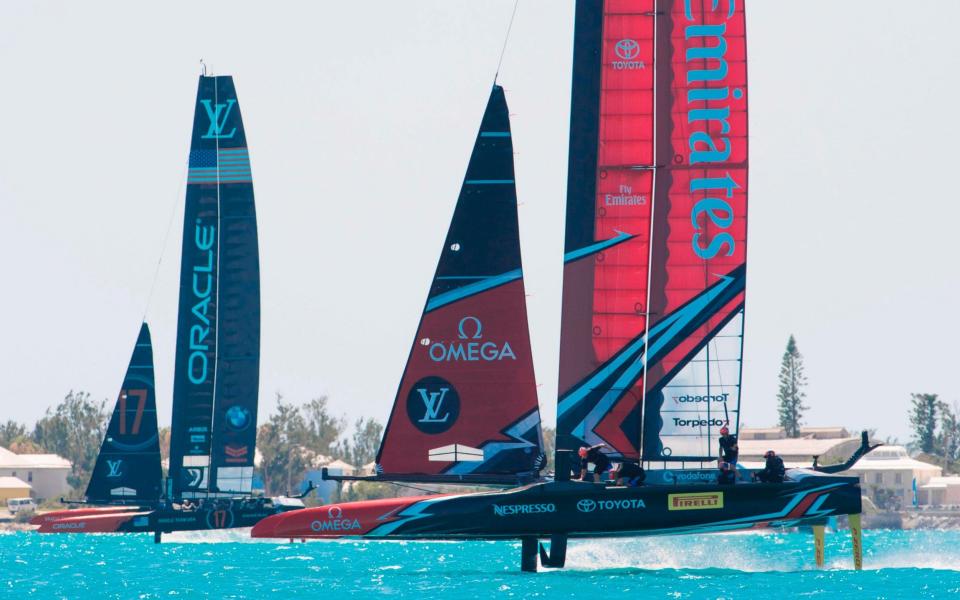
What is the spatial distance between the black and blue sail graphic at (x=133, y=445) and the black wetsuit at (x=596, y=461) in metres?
24.9

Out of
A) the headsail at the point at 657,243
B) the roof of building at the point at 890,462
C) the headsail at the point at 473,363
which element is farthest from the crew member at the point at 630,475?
the roof of building at the point at 890,462

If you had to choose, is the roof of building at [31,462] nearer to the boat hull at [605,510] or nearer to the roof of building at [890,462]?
the roof of building at [890,462]

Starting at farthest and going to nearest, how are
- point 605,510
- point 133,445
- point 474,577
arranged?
point 133,445 < point 474,577 < point 605,510

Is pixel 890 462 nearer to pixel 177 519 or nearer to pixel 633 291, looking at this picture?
pixel 177 519

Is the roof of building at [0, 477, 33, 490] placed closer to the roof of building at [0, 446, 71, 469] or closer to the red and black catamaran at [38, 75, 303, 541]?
the roof of building at [0, 446, 71, 469]

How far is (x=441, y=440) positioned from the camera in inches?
1101

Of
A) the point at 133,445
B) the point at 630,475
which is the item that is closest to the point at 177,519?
the point at 133,445

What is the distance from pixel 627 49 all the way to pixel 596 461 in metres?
6.73

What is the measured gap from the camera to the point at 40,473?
106 m

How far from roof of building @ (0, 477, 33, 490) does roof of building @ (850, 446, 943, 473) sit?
1909 inches

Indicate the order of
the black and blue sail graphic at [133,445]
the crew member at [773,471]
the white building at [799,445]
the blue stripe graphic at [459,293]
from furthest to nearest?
Result: the white building at [799,445] < the black and blue sail graphic at [133,445] < the blue stripe graphic at [459,293] < the crew member at [773,471]

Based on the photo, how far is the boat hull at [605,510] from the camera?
85.5 ft

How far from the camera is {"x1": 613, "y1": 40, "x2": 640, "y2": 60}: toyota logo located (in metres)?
27.9

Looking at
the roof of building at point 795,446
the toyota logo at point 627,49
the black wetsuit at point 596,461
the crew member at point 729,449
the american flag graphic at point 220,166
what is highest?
the american flag graphic at point 220,166
